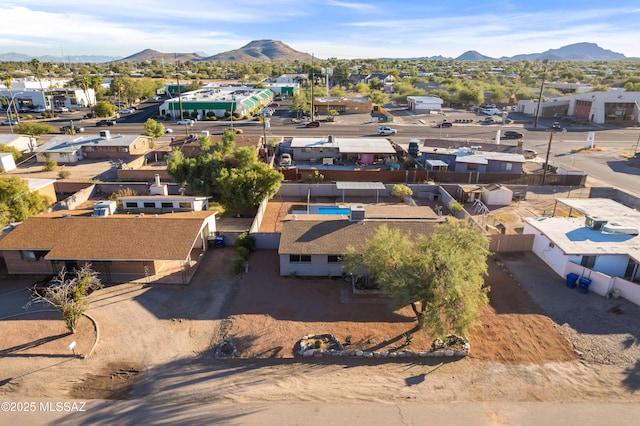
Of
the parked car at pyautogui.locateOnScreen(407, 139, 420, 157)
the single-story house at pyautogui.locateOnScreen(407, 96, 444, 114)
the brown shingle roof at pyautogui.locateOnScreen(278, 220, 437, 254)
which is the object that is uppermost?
the single-story house at pyautogui.locateOnScreen(407, 96, 444, 114)

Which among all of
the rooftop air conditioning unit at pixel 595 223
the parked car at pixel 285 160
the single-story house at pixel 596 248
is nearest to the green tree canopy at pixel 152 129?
the parked car at pixel 285 160

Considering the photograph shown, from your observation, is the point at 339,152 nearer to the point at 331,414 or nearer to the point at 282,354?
the point at 282,354

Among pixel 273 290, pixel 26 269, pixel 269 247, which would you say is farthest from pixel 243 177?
pixel 26 269

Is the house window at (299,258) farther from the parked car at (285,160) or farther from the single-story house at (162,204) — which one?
the parked car at (285,160)

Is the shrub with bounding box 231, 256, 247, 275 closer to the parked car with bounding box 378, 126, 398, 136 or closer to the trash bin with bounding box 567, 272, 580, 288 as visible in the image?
the trash bin with bounding box 567, 272, 580, 288

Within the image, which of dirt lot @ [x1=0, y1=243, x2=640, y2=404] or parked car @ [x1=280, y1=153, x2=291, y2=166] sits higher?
parked car @ [x1=280, y1=153, x2=291, y2=166]

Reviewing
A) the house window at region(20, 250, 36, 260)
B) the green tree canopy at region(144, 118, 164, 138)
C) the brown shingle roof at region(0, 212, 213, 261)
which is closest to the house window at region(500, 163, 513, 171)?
the brown shingle roof at region(0, 212, 213, 261)
